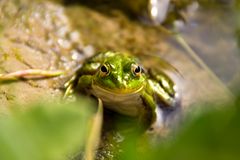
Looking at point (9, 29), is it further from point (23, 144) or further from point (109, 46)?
point (23, 144)

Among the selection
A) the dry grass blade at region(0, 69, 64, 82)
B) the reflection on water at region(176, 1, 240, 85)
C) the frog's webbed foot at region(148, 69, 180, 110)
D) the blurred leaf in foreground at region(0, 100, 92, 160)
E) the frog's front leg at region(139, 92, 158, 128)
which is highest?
the reflection on water at region(176, 1, 240, 85)

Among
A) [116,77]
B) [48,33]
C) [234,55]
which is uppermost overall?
[234,55]

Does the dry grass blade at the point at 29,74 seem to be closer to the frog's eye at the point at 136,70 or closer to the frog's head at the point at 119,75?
the frog's head at the point at 119,75

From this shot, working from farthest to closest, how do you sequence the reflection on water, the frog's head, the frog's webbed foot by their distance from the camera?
the reflection on water, the frog's webbed foot, the frog's head

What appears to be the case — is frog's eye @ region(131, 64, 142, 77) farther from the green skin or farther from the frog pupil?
the frog pupil

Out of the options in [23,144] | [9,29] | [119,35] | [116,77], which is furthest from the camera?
[119,35]

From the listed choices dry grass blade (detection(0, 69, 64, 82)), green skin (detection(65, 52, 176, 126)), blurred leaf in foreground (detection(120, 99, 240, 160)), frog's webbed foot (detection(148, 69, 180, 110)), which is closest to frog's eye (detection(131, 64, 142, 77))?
green skin (detection(65, 52, 176, 126))

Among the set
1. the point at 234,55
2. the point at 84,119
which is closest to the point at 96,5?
the point at 234,55
